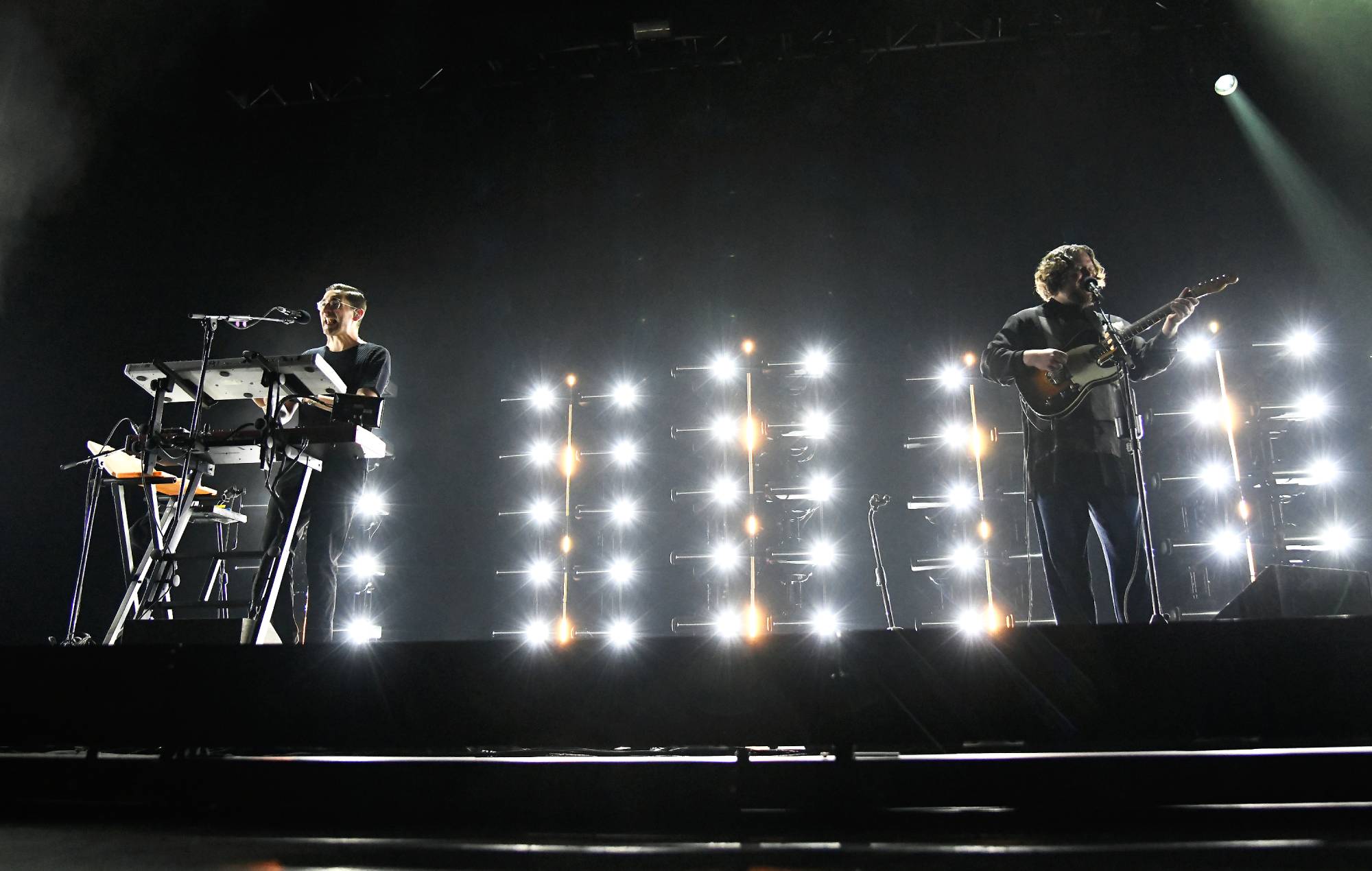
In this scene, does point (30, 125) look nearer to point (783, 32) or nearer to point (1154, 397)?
point (783, 32)

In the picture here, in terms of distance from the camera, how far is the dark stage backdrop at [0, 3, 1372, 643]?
517 cm

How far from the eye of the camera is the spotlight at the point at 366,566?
5.99 metres

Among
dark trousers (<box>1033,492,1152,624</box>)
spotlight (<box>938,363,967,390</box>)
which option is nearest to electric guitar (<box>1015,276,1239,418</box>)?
dark trousers (<box>1033,492,1152,624</box>)

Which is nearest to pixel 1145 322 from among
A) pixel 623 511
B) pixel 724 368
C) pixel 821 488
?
pixel 821 488

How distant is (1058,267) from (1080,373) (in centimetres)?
45

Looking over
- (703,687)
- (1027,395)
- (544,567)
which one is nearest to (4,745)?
(703,687)

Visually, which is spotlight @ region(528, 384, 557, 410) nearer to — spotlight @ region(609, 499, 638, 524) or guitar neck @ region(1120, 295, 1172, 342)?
spotlight @ region(609, 499, 638, 524)

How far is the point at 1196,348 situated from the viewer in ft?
18.5

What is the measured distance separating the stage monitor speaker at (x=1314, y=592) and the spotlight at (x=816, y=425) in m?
3.87

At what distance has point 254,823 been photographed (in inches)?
62.9

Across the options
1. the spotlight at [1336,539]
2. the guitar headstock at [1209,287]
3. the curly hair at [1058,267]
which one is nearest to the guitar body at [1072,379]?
the curly hair at [1058,267]

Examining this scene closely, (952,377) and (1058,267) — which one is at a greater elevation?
(952,377)

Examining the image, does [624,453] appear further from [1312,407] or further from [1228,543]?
[1312,407]

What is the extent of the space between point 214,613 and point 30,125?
3.01m
